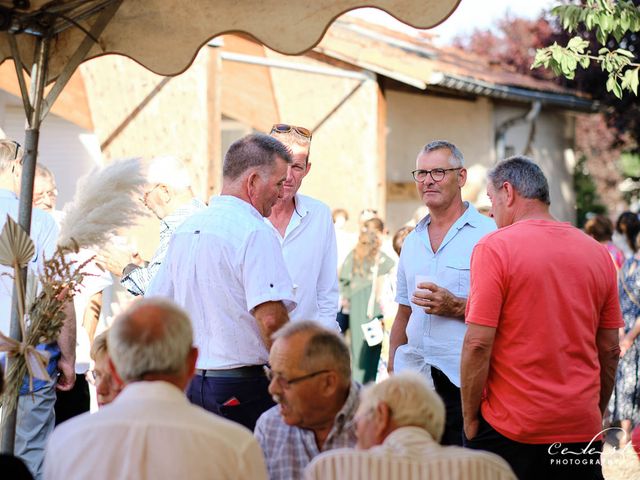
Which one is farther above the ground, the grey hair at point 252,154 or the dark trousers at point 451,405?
the grey hair at point 252,154

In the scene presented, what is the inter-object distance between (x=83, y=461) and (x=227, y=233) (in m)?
1.59

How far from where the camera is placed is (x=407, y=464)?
2953mm

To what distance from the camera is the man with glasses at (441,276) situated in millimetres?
5000

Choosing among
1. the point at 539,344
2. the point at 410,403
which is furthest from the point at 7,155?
the point at 410,403

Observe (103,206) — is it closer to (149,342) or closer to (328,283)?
(149,342)

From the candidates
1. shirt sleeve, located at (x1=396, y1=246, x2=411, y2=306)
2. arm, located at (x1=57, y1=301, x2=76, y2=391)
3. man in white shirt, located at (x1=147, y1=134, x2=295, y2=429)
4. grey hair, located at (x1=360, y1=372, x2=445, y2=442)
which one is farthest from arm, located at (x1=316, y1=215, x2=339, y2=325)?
grey hair, located at (x1=360, y1=372, x2=445, y2=442)

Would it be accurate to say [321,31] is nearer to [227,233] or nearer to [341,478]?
[227,233]

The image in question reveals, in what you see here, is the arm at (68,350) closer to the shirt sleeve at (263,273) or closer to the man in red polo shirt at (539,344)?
the shirt sleeve at (263,273)

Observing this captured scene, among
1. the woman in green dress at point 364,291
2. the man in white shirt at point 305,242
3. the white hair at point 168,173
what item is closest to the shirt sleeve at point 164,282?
the man in white shirt at point 305,242

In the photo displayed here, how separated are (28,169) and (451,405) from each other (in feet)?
7.59

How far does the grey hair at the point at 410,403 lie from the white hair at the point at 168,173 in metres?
2.87

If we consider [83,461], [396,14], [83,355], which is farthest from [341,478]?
[83,355]

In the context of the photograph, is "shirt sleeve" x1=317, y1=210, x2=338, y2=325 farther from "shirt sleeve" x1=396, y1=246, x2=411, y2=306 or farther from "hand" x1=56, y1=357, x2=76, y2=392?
"hand" x1=56, y1=357, x2=76, y2=392

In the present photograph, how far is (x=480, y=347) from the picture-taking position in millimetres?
4309
